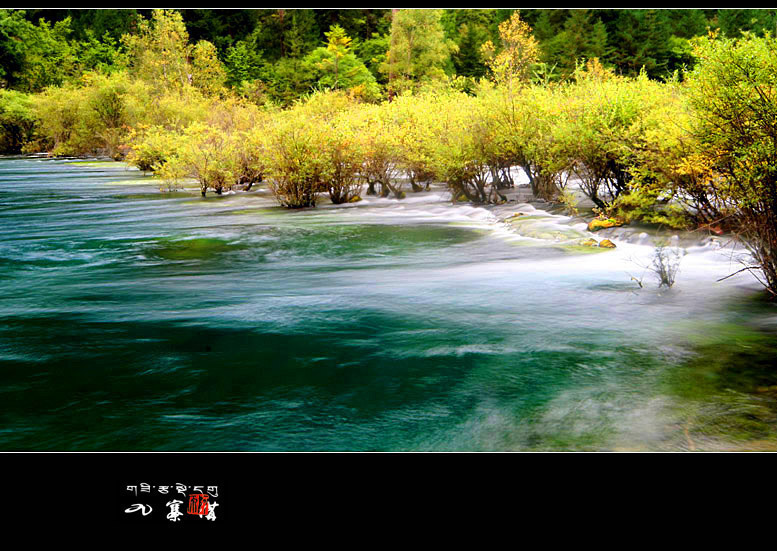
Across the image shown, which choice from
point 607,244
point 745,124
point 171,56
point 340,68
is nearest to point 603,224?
point 607,244

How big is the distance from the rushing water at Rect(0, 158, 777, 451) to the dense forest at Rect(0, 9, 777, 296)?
1.65m

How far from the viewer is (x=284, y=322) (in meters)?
7.95

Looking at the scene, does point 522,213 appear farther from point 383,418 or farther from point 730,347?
point 383,418

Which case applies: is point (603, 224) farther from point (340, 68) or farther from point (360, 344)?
point (340, 68)

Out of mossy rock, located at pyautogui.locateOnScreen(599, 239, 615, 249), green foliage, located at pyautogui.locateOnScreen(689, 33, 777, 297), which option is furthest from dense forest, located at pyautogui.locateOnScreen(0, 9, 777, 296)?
mossy rock, located at pyautogui.locateOnScreen(599, 239, 615, 249)

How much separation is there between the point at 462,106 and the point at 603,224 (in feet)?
20.2

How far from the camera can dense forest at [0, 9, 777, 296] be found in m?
7.70

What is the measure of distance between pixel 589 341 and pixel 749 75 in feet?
10.1

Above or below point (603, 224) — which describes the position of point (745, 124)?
Answer: above

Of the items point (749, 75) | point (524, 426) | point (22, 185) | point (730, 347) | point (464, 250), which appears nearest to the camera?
point (524, 426)

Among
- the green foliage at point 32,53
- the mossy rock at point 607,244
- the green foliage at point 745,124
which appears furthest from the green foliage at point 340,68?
the green foliage at point 32,53

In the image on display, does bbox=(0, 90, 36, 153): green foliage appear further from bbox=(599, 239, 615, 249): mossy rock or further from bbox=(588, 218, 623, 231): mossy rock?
bbox=(599, 239, 615, 249): mossy rock

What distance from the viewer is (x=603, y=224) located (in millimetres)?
12672
